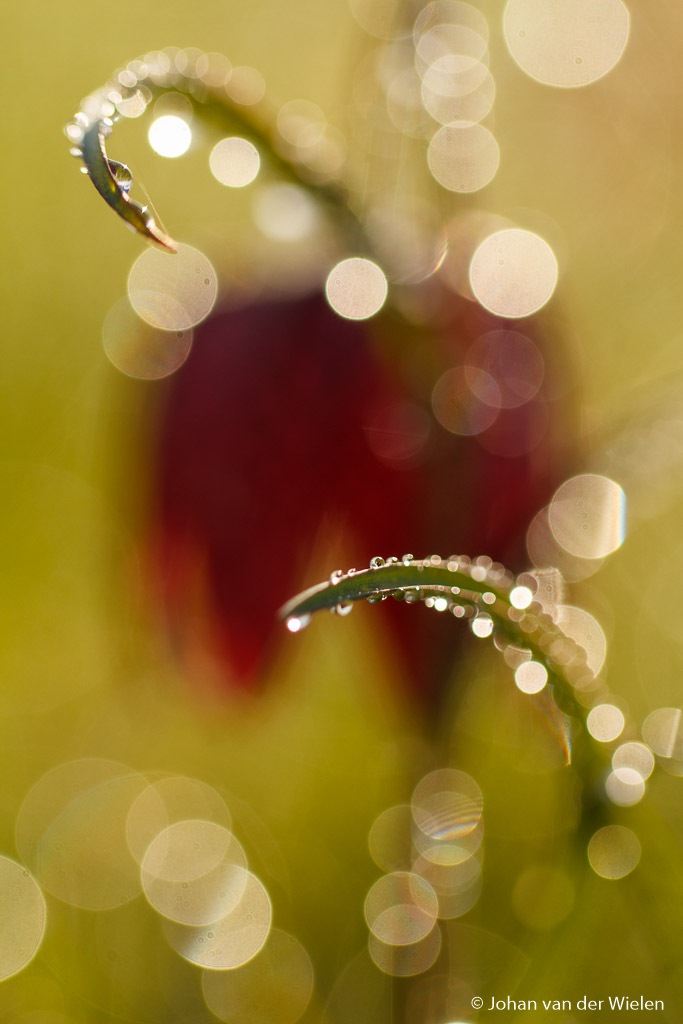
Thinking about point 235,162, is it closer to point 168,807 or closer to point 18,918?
point 18,918

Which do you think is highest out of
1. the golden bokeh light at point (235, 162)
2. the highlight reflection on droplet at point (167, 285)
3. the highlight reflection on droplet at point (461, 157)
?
the highlight reflection on droplet at point (167, 285)

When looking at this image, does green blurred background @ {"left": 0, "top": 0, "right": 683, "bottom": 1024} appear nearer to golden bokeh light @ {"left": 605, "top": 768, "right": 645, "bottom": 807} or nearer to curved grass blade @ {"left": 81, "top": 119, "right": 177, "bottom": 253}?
golden bokeh light @ {"left": 605, "top": 768, "right": 645, "bottom": 807}

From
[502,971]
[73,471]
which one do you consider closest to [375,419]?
[502,971]

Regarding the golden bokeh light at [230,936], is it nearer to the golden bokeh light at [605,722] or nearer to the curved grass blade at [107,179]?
the golden bokeh light at [605,722]

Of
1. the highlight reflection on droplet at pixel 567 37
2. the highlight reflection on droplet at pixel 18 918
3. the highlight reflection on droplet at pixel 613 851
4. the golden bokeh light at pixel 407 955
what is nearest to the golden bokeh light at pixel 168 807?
the highlight reflection on droplet at pixel 18 918

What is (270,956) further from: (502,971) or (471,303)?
(471,303)
